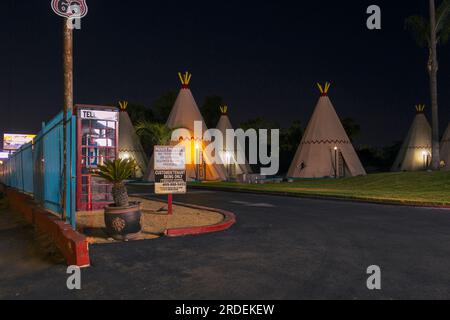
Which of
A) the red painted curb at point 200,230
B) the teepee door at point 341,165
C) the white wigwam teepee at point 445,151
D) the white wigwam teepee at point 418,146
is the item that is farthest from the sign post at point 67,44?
the white wigwam teepee at point 418,146

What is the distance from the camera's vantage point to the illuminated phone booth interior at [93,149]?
1188cm

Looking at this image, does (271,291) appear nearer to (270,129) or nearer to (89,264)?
(89,264)

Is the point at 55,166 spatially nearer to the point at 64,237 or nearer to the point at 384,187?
the point at 64,237

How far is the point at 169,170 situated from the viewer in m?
11.0

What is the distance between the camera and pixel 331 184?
84.7 ft

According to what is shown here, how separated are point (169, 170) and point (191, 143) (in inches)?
1008

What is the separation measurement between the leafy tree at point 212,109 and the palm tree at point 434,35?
3058 centimetres

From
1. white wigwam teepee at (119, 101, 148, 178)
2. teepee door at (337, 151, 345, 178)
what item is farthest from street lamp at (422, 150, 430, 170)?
white wigwam teepee at (119, 101, 148, 178)

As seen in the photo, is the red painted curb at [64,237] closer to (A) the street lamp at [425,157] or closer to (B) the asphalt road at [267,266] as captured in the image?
(B) the asphalt road at [267,266]

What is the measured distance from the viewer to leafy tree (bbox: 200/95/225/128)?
56.2 meters

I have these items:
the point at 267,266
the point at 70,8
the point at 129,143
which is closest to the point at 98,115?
the point at 70,8

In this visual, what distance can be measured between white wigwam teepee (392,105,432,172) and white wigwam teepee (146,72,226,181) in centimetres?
1858
